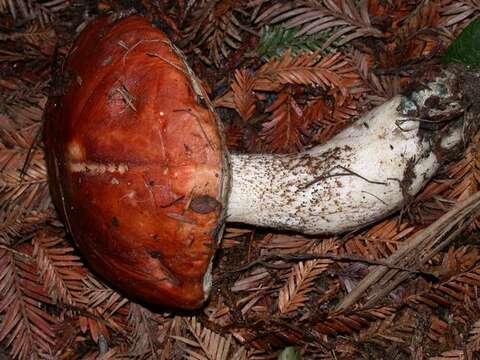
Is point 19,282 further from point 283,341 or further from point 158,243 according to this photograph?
point 283,341

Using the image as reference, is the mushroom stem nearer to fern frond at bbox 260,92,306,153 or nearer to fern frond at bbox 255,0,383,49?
fern frond at bbox 260,92,306,153

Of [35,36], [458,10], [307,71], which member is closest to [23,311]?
[35,36]

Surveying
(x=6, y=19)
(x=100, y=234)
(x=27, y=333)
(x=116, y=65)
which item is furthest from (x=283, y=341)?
(x=6, y=19)

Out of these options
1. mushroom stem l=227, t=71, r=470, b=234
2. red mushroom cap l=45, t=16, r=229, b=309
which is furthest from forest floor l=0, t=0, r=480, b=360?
red mushroom cap l=45, t=16, r=229, b=309

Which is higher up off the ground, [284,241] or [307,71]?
[307,71]

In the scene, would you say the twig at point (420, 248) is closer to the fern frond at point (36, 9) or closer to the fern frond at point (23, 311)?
the fern frond at point (23, 311)

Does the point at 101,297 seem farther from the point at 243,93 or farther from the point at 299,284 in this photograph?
the point at 243,93
